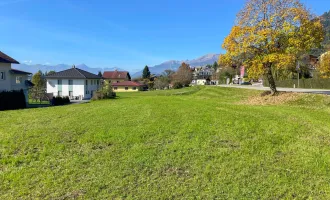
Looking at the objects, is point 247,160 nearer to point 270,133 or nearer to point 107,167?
point 270,133

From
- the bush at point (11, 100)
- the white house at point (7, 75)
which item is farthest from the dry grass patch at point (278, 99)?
the white house at point (7, 75)

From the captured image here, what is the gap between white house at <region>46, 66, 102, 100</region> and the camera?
147ft

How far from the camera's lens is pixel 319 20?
1536 cm

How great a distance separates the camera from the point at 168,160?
5.02 metres

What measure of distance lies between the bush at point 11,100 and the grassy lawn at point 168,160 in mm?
14888

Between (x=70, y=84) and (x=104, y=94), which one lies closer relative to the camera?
(x=104, y=94)

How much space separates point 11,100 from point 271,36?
21.5m

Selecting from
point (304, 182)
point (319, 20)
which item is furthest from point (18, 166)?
point (319, 20)

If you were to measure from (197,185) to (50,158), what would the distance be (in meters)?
3.23

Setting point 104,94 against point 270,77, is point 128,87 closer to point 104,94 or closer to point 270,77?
point 104,94

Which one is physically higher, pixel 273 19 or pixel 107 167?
pixel 273 19

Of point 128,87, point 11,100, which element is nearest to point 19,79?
point 11,100

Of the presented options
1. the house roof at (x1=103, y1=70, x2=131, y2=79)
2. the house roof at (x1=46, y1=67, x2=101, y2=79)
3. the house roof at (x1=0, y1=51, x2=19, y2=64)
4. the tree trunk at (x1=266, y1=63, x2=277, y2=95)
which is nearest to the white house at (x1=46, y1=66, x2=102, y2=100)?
the house roof at (x1=46, y1=67, x2=101, y2=79)

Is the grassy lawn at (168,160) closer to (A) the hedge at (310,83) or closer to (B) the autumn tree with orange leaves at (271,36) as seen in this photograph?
(B) the autumn tree with orange leaves at (271,36)
